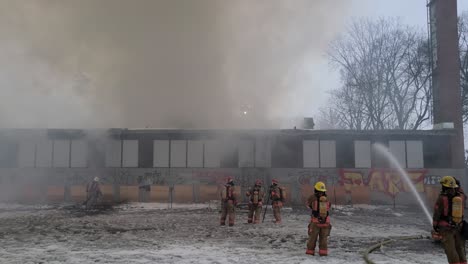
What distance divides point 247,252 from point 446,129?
20017 mm

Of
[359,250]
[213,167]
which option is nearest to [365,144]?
[213,167]

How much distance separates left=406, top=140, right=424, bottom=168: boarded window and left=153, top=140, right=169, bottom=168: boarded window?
48.0 ft

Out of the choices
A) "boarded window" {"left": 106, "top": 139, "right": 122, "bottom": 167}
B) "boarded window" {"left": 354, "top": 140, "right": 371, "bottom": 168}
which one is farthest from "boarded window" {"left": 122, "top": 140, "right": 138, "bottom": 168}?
"boarded window" {"left": 354, "top": 140, "right": 371, "bottom": 168}

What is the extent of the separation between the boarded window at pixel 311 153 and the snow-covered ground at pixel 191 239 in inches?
272

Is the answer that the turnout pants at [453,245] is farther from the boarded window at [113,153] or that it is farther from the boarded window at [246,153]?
the boarded window at [113,153]

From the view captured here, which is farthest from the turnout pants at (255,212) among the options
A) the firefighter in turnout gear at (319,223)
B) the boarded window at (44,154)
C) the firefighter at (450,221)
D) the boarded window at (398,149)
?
the boarded window at (44,154)

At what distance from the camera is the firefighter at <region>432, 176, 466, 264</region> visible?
768 cm

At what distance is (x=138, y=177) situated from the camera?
25.0m

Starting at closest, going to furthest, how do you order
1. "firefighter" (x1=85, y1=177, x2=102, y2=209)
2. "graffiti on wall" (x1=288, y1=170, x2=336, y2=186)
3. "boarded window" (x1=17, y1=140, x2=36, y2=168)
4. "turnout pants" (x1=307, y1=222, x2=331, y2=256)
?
"turnout pants" (x1=307, y1=222, x2=331, y2=256) → "firefighter" (x1=85, y1=177, x2=102, y2=209) → "graffiti on wall" (x1=288, y1=170, x2=336, y2=186) → "boarded window" (x1=17, y1=140, x2=36, y2=168)

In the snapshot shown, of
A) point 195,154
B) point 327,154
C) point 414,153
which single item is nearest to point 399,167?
point 414,153

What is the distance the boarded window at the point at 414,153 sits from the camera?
2497 centimetres

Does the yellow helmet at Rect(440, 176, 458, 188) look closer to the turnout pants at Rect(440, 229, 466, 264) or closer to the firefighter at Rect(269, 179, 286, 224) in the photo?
the turnout pants at Rect(440, 229, 466, 264)

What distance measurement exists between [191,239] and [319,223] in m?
3.86

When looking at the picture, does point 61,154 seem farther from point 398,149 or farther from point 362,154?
point 398,149
